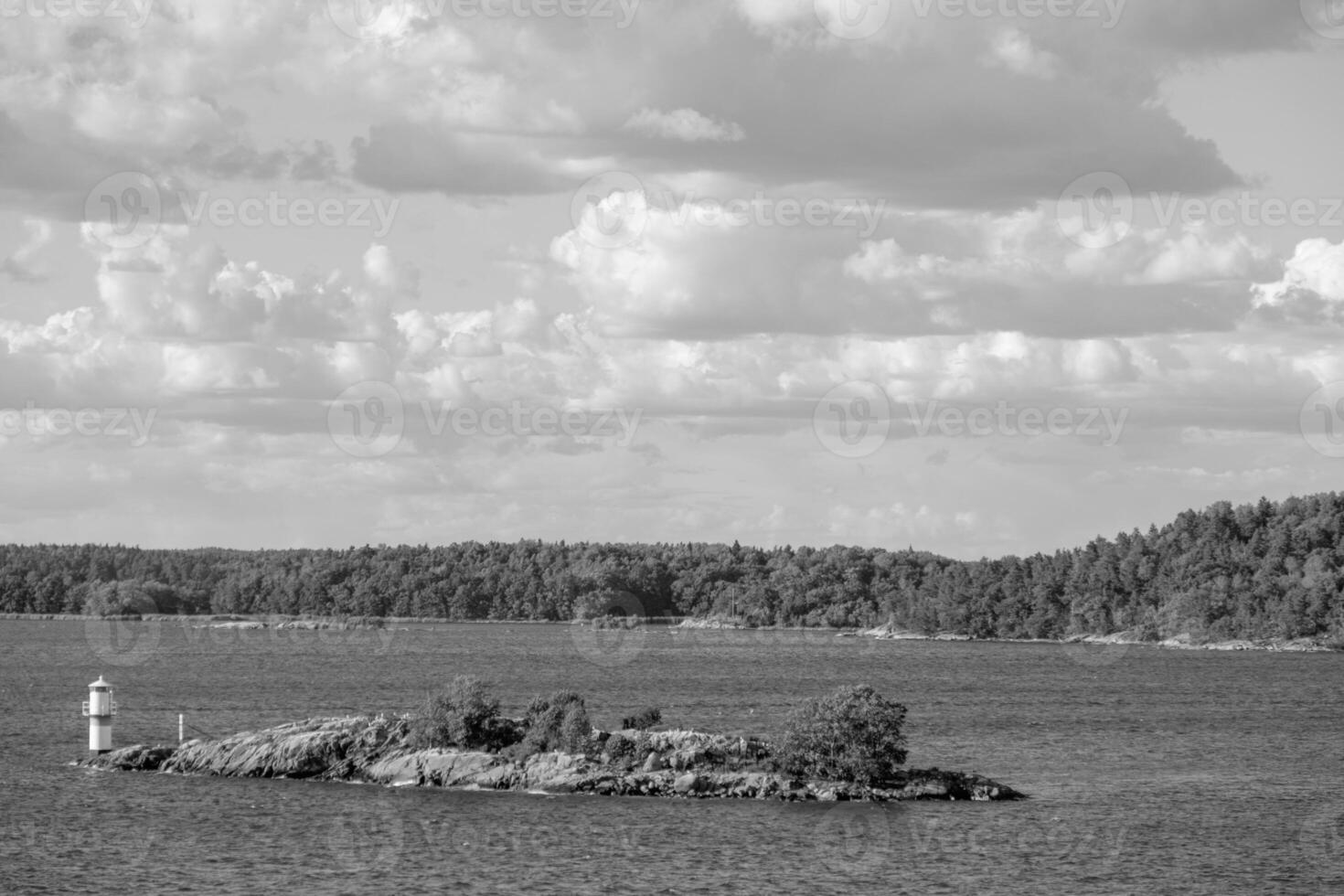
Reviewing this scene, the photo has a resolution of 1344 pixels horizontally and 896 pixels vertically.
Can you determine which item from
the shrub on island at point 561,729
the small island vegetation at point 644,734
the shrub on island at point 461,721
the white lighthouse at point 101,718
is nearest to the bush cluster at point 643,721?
the small island vegetation at point 644,734

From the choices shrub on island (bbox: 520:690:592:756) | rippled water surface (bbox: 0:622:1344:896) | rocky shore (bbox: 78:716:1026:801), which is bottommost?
rippled water surface (bbox: 0:622:1344:896)

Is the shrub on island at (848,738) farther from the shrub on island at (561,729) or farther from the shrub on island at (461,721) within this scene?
the shrub on island at (461,721)

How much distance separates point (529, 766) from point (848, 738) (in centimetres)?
1437

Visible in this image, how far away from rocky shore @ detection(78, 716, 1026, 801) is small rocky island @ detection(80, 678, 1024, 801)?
2.2 inches

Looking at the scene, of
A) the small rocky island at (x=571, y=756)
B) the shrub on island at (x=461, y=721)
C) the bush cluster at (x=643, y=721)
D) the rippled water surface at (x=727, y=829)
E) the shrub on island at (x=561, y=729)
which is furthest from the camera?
the bush cluster at (x=643, y=721)

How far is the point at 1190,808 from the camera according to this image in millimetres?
75188

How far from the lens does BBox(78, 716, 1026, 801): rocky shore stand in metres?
74.4

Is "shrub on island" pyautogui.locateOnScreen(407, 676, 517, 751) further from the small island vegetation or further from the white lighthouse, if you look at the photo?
the white lighthouse

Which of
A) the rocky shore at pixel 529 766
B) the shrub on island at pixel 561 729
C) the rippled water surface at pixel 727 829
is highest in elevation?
the shrub on island at pixel 561 729

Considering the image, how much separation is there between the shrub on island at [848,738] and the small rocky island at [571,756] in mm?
54

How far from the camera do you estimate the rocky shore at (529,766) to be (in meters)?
74.4

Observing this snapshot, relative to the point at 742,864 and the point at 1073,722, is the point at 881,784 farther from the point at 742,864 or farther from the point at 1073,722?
the point at 1073,722

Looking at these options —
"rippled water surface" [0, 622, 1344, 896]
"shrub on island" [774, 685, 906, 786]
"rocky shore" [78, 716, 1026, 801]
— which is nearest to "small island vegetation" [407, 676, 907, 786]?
"shrub on island" [774, 685, 906, 786]

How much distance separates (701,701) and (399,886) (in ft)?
240
